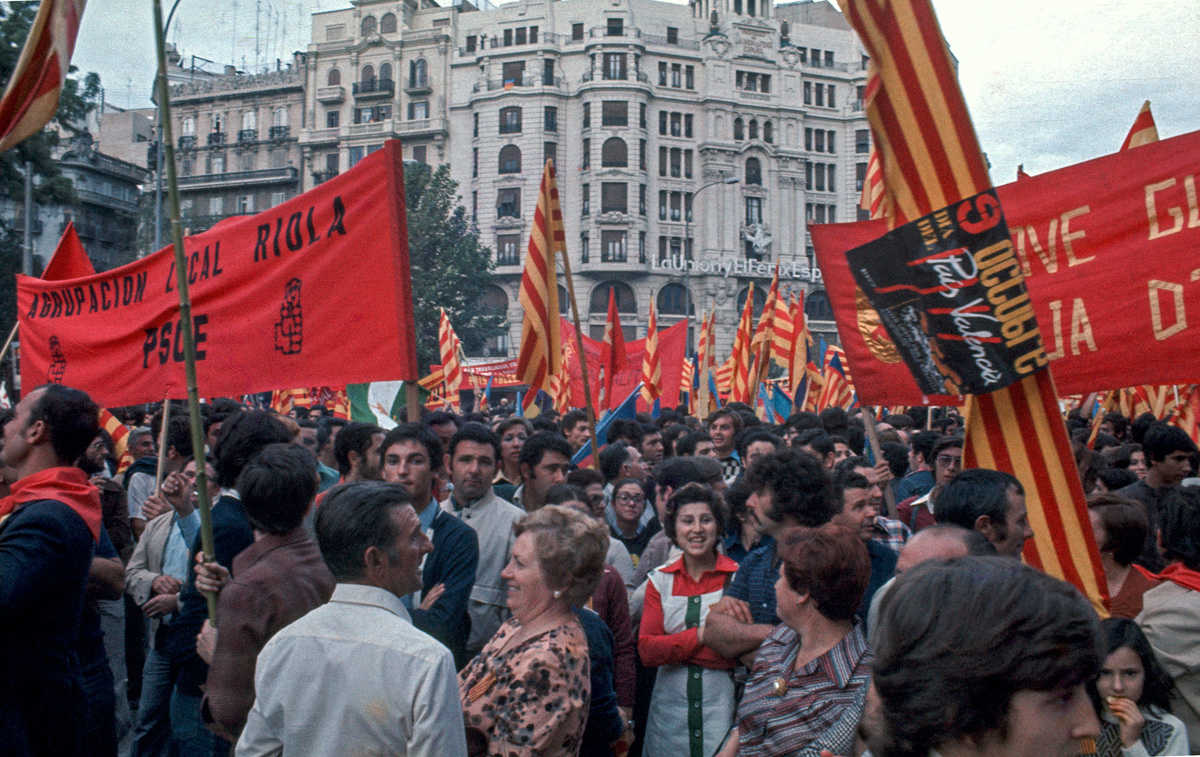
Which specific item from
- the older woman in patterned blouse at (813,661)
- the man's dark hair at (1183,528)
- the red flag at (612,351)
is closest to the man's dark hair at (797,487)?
the older woman in patterned blouse at (813,661)

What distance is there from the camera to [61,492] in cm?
324

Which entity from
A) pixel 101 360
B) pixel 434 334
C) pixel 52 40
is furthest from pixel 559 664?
pixel 434 334

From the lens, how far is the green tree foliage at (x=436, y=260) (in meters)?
41.0

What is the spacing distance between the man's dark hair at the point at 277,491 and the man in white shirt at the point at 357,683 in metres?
0.70

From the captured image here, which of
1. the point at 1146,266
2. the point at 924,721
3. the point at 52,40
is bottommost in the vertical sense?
the point at 924,721

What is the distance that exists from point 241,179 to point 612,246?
2383 cm

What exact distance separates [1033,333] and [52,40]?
147 inches

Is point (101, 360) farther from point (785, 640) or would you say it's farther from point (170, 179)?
point (785, 640)

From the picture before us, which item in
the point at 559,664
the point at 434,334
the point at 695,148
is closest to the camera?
the point at 559,664

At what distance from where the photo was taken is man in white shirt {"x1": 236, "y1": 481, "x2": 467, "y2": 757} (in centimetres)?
240

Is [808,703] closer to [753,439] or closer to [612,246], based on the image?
[753,439]

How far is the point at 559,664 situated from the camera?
2.78m

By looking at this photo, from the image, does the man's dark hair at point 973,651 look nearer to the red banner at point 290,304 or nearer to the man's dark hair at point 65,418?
the man's dark hair at point 65,418

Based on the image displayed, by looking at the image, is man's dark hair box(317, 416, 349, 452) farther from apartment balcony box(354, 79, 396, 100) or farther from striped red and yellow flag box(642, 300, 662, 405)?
apartment balcony box(354, 79, 396, 100)
